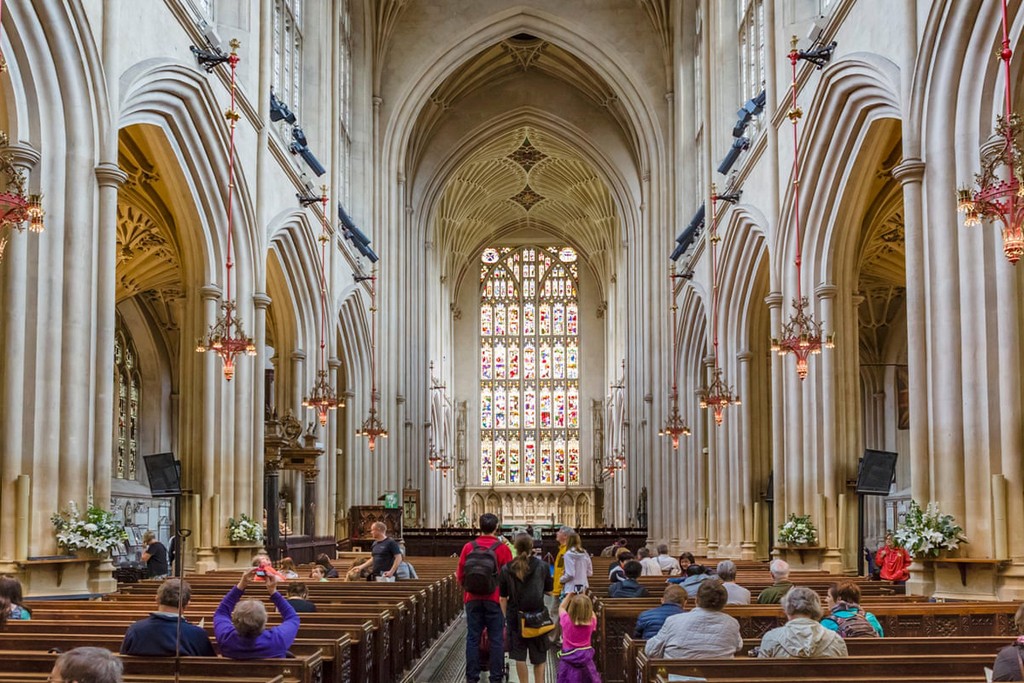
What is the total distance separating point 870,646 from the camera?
23.1 ft

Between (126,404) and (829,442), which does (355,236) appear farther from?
(829,442)

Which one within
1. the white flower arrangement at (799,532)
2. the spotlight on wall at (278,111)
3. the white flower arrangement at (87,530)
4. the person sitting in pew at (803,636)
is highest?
the spotlight on wall at (278,111)

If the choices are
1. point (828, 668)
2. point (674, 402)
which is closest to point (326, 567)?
point (828, 668)

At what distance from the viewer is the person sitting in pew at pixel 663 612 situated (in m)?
8.19

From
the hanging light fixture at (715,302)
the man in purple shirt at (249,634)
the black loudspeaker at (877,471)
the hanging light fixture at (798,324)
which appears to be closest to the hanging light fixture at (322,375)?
the hanging light fixture at (715,302)

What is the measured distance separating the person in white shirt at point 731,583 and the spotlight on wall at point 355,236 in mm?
18373

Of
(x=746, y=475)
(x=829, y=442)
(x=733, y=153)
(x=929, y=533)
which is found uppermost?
(x=733, y=153)

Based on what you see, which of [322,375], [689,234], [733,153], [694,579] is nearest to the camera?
[694,579]

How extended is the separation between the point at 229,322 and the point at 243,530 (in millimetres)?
3547

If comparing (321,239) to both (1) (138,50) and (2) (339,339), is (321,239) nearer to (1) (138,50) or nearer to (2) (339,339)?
(2) (339,339)

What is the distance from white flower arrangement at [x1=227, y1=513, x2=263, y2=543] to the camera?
1767cm

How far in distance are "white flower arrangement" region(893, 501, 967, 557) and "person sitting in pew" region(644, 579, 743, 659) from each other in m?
5.54

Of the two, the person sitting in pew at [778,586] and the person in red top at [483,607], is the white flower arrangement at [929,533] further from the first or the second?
the person in red top at [483,607]

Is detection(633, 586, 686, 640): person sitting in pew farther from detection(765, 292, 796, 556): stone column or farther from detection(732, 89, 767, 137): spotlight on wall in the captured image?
detection(732, 89, 767, 137): spotlight on wall
